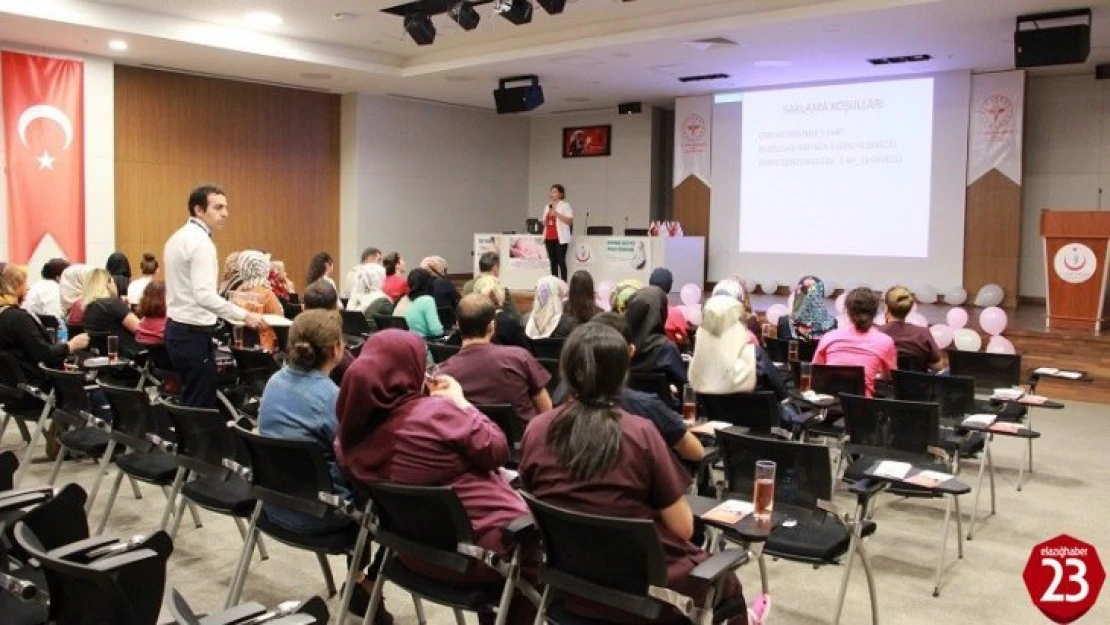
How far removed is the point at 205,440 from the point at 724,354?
2421mm

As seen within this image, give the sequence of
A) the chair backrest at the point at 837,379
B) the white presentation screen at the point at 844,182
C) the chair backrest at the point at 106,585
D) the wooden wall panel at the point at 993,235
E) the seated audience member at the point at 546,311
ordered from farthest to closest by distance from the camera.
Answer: the white presentation screen at the point at 844,182, the wooden wall panel at the point at 993,235, the seated audience member at the point at 546,311, the chair backrest at the point at 837,379, the chair backrest at the point at 106,585

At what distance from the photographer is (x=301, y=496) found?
3.20 m

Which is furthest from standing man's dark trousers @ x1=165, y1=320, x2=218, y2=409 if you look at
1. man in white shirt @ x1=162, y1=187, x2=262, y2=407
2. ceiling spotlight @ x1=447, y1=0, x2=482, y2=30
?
ceiling spotlight @ x1=447, y1=0, x2=482, y2=30

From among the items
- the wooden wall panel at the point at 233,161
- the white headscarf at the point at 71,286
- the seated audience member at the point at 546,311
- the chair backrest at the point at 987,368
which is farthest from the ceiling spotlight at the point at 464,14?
the chair backrest at the point at 987,368

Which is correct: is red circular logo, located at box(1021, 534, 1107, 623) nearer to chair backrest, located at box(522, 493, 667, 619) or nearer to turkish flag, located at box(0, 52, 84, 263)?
chair backrest, located at box(522, 493, 667, 619)

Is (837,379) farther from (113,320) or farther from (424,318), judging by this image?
(113,320)

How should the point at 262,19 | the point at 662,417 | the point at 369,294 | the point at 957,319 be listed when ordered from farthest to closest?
the point at 262,19
the point at 957,319
the point at 369,294
the point at 662,417

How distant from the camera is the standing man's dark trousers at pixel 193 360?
5.00 meters

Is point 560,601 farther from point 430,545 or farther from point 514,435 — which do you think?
point 514,435

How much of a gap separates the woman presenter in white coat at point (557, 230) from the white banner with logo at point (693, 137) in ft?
7.97

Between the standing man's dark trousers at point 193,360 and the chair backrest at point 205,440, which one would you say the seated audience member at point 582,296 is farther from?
the chair backrest at point 205,440

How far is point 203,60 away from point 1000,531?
10492 mm

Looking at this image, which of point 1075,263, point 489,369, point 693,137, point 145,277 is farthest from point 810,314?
point 693,137

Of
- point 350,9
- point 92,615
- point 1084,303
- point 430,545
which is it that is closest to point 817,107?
point 1084,303
